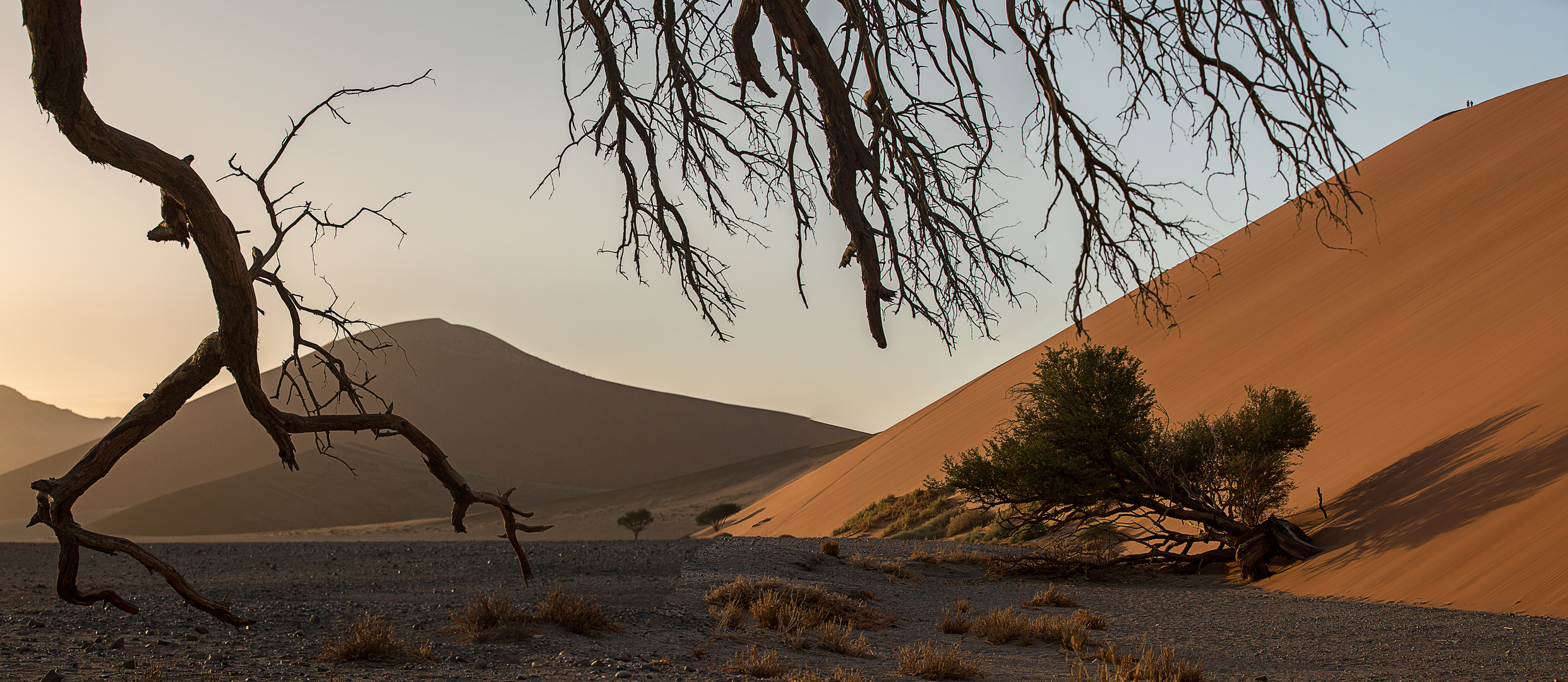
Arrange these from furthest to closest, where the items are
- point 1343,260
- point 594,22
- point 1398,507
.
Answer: point 1343,260 → point 1398,507 → point 594,22

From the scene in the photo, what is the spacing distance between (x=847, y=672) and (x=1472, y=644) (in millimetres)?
4244

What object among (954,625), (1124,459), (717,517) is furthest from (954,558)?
(717,517)

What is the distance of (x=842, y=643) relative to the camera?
6.32 metres

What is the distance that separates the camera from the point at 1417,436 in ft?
36.6

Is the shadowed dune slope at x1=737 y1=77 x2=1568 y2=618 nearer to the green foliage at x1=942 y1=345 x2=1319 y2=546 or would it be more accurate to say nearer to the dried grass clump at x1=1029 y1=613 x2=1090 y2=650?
the green foliage at x1=942 y1=345 x2=1319 y2=546

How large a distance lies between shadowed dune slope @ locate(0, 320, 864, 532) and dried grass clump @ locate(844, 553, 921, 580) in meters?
47.5

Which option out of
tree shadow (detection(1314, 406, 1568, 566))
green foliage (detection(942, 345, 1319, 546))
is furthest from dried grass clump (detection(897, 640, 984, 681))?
tree shadow (detection(1314, 406, 1568, 566))

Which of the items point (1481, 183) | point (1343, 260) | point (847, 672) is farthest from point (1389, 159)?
point (847, 672)

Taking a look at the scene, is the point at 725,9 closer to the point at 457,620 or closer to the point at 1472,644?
the point at 457,620

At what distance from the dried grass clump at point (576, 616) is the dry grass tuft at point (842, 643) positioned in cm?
154

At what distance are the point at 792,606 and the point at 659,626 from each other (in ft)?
3.45

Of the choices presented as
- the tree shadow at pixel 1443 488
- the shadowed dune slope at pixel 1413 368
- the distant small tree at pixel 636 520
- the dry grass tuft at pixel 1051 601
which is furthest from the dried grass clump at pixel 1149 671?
the distant small tree at pixel 636 520

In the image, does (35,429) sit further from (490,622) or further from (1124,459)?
(1124,459)

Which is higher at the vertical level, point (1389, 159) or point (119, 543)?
point (1389, 159)
